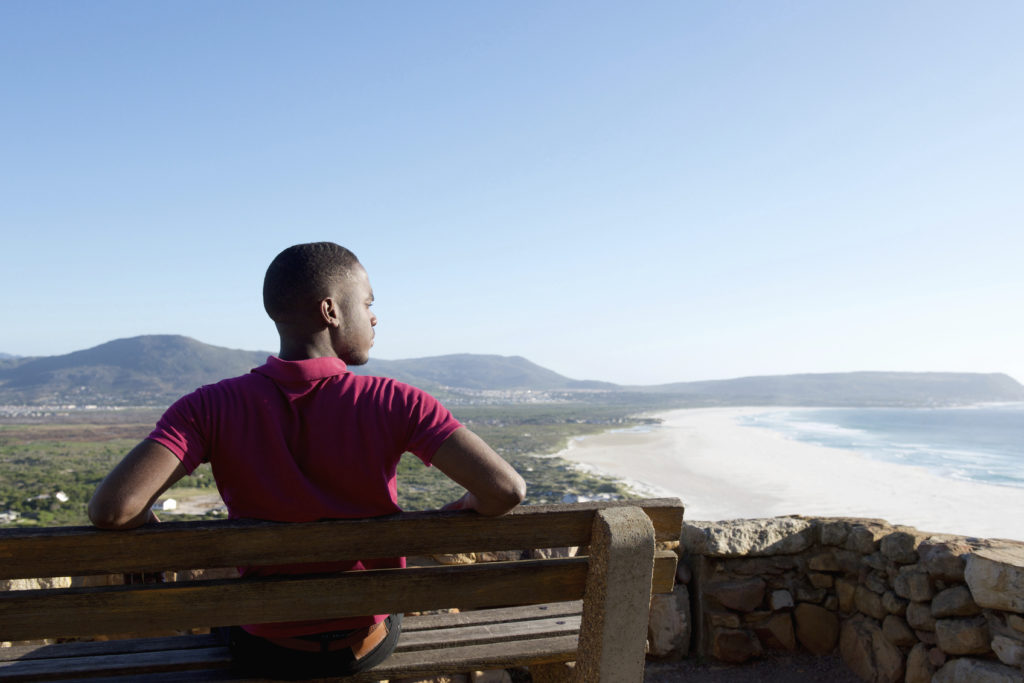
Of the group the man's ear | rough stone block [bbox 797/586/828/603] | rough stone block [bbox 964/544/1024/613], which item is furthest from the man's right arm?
rough stone block [bbox 797/586/828/603]

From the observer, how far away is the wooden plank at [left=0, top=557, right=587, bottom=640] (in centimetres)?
152

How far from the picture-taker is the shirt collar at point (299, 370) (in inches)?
67.0

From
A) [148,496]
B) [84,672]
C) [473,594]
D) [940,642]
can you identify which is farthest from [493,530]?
[940,642]

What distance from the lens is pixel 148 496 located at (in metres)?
1.50

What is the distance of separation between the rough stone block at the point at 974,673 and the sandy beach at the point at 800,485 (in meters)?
8.08

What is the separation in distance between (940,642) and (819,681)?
0.80 m

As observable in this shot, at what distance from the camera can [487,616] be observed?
2318mm

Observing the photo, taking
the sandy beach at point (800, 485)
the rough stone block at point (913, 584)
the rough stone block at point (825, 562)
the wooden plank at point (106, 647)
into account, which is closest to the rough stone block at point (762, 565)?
the rough stone block at point (825, 562)

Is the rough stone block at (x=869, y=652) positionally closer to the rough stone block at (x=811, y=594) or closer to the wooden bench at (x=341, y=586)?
the rough stone block at (x=811, y=594)

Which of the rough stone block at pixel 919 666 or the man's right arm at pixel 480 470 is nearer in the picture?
the man's right arm at pixel 480 470

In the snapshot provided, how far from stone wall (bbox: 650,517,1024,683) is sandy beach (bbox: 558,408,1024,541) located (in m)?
7.45

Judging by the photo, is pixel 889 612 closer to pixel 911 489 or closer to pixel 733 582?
pixel 733 582

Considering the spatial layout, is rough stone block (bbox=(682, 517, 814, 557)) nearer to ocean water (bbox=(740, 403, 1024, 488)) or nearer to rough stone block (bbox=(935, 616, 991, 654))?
rough stone block (bbox=(935, 616, 991, 654))

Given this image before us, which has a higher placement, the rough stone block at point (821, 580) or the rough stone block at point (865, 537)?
the rough stone block at point (865, 537)
